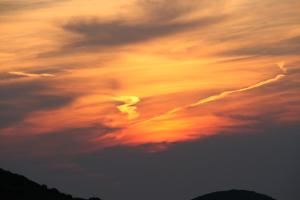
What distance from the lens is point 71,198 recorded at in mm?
122750

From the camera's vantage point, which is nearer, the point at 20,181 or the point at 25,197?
the point at 25,197

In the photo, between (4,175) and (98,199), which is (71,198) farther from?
(4,175)

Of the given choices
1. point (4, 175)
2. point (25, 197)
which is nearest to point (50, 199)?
point (25, 197)

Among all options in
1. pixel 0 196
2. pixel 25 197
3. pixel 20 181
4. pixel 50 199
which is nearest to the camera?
pixel 0 196

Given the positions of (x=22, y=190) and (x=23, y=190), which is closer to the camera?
(x=22, y=190)

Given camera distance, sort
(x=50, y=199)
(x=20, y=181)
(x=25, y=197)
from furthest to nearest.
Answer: (x=20, y=181)
(x=50, y=199)
(x=25, y=197)

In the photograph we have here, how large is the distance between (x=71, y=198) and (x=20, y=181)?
10892 mm

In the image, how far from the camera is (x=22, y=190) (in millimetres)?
110938

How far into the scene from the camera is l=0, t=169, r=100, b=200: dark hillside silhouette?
339 feet

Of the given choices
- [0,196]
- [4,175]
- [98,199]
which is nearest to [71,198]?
[98,199]

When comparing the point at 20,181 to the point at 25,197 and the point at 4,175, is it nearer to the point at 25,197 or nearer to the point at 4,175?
the point at 4,175

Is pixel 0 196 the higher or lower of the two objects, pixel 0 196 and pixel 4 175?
the lower

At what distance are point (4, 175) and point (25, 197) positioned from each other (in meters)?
19.9

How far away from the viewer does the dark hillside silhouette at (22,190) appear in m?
103
